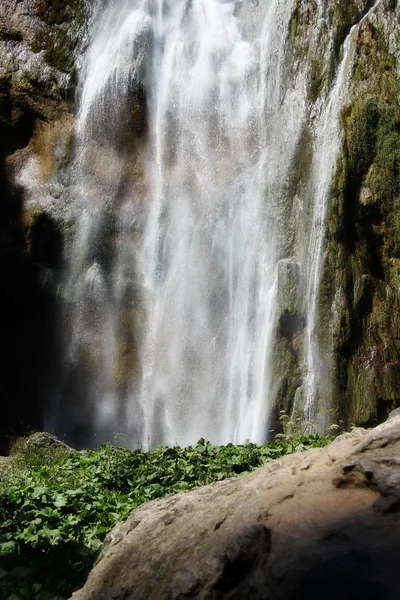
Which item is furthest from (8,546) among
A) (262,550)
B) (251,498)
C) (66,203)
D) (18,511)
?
(66,203)

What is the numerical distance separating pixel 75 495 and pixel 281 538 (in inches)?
145

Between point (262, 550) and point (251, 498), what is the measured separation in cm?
52

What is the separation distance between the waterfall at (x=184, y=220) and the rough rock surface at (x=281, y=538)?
8.90 m

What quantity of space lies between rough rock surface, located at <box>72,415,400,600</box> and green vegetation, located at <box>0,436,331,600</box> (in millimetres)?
691

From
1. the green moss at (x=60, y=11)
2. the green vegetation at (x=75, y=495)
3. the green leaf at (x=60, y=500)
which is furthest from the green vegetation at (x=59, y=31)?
the green leaf at (x=60, y=500)

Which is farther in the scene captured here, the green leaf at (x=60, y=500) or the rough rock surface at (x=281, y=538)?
the green leaf at (x=60, y=500)

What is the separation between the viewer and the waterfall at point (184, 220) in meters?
13.5

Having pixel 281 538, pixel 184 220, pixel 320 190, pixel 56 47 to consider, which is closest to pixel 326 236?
pixel 320 190

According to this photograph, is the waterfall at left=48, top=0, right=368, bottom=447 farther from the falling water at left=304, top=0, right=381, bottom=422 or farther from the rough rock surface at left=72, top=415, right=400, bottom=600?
the rough rock surface at left=72, top=415, right=400, bottom=600

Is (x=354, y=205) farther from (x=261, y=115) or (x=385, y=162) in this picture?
(x=261, y=115)

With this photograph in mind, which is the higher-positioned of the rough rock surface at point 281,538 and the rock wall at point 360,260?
the rock wall at point 360,260

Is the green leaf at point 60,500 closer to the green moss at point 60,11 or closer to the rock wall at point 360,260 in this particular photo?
the rock wall at point 360,260

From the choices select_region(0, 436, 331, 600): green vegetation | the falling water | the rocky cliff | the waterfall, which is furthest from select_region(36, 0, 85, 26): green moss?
select_region(0, 436, 331, 600): green vegetation

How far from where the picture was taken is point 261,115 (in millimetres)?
14812
